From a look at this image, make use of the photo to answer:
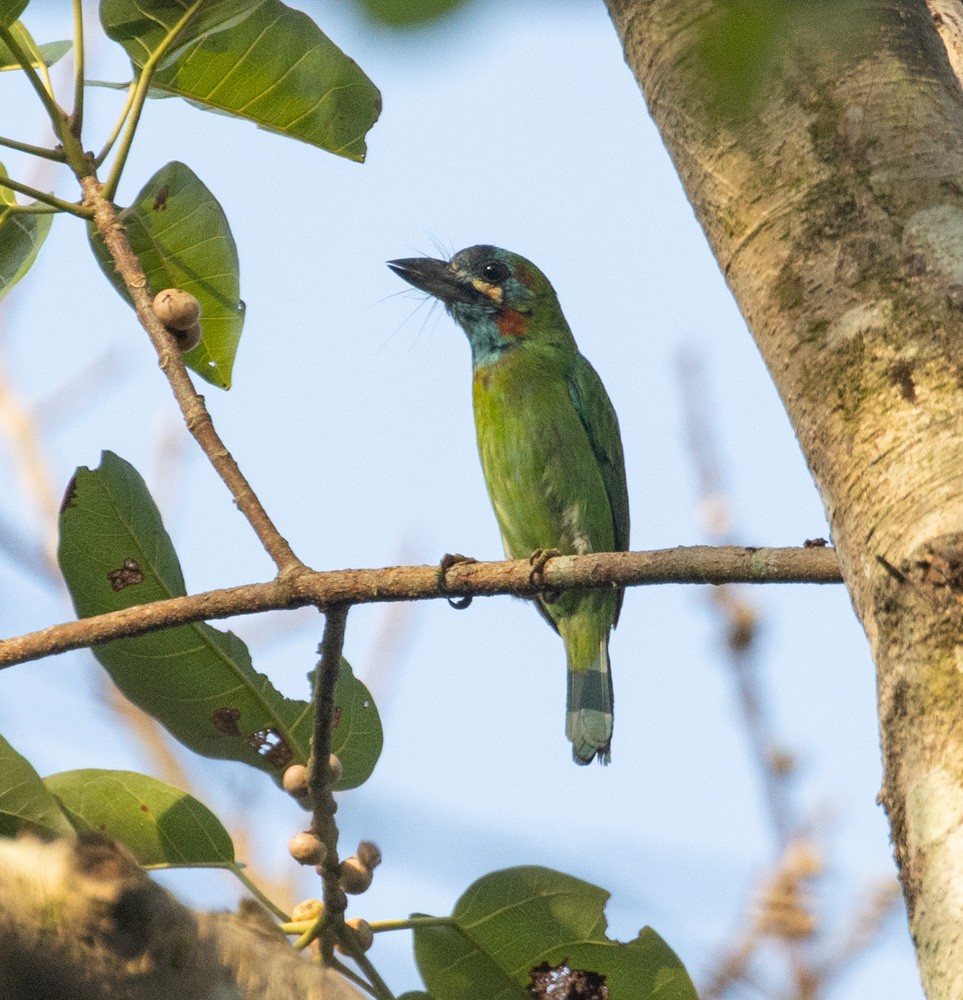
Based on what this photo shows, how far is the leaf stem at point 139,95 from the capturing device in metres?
2.47

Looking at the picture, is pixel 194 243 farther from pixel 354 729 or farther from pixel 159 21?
pixel 354 729

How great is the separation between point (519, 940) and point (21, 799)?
883 mm

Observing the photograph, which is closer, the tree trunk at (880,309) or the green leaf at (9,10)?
the tree trunk at (880,309)

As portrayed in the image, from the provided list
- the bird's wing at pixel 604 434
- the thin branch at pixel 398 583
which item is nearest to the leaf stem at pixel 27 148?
the thin branch at pixel 398 583

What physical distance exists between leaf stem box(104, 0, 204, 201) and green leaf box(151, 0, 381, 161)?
0.07 m

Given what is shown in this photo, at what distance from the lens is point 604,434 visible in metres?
4.74

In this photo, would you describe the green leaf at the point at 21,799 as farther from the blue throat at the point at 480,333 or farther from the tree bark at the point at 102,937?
the blue throat at the point at 480,333

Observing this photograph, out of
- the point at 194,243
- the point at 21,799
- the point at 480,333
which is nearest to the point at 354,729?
the point at 21,799

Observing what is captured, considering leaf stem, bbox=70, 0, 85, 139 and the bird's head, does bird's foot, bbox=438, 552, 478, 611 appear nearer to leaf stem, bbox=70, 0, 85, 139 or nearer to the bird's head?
leaf stem, bbox=70, 0, 85, 139

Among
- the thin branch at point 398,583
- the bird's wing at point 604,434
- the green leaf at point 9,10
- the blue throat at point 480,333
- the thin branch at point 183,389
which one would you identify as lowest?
the thin branch at point 398,583

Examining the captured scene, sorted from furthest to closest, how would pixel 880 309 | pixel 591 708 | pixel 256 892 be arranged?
pixel 591 708 < pixel 256 892 < pixel 880 309

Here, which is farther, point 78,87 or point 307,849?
point 78,87

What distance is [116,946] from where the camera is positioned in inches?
35.8

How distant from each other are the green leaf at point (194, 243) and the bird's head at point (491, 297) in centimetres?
202
